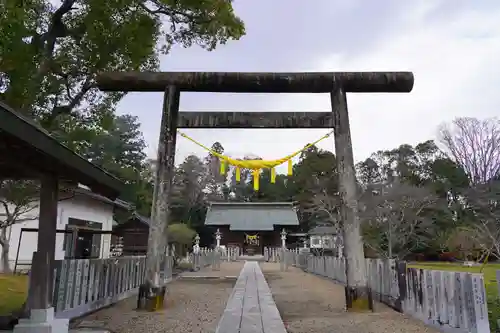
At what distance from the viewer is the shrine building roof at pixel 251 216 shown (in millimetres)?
38281

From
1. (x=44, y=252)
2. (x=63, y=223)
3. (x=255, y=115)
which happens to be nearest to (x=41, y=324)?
(x=44, y=252)

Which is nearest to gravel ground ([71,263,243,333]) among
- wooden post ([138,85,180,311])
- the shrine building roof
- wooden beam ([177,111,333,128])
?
wooden post ([138,85,180,311])

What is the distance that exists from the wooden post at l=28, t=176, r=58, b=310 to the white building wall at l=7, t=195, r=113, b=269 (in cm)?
934

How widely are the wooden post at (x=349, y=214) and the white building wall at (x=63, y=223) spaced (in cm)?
1065

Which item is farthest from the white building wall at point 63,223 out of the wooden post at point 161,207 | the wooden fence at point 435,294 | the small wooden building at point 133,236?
the wooden fence at point 435,294

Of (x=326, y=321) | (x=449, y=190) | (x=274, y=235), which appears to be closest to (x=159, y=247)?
(x=326, y=321)

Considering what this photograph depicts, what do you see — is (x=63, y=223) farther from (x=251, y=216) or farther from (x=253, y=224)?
(x=251, y=216)

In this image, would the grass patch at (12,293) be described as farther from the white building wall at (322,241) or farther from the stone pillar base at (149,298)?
the white building wall at (322,241)

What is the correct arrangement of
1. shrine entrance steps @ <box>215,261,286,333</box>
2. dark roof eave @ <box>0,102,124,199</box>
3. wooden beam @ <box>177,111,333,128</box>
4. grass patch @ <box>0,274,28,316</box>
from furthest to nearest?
wooden beam @ <box>177,111,333,128</box> < grass patch @ <box>0,274,28,316</box> < shrine entrance steps @ <box>215,261,286,333</box> < dark roof eave @ <box>0,102,124,199</box>

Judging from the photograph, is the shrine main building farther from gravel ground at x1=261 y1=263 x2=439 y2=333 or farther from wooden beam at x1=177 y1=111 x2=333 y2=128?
wooden beam at x1=177 y1=111 x2=333 y2=128

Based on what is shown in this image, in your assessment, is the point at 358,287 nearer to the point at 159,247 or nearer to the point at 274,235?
the point at 159,247

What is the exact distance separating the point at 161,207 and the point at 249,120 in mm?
2633

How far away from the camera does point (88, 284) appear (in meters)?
6.59

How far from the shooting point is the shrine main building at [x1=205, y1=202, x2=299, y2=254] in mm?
38250
